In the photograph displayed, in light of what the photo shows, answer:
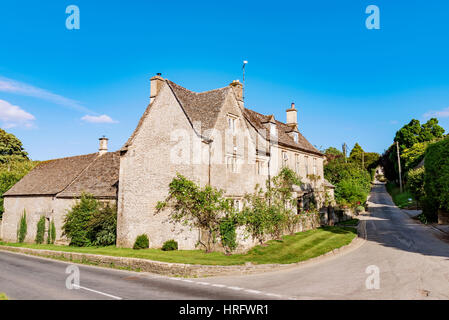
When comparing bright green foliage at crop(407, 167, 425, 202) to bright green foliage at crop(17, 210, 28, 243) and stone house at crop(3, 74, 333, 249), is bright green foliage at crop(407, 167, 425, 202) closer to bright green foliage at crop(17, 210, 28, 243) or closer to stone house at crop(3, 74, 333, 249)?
stone house at crop(3, 74, 333, 249)

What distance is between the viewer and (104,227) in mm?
25422

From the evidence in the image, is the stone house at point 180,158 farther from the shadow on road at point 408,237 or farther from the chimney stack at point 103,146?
the shadow on road at point 408,237

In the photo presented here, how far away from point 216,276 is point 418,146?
227ft

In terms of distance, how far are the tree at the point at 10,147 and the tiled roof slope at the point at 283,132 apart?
56.3 m

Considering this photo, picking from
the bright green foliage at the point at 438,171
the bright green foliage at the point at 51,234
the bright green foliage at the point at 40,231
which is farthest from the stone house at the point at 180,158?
the bright green foliage at the point at 438,171

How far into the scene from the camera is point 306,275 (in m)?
15.2

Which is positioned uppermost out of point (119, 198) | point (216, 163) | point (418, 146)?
point (418, 146)

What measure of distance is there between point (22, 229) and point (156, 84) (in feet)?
76.9

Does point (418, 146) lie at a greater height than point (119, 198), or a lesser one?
greater

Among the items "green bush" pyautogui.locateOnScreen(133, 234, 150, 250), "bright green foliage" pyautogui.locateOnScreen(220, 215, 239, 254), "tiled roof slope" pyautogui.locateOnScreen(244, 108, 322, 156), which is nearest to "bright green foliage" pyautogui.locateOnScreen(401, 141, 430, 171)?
"tiled roof slope" pyautogui.locateOnScreen(244, 108, 322, 156)

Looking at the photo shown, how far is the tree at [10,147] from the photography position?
6267 cm
